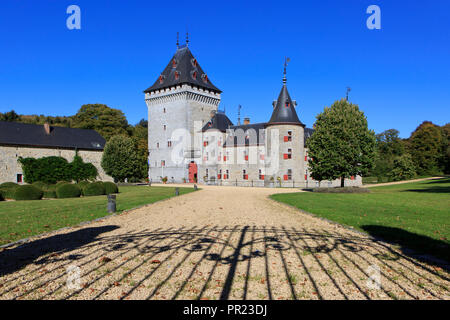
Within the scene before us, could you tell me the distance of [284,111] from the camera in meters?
40.7

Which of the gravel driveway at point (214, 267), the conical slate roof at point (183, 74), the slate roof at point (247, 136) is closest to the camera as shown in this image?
the gravel driveway at point (214, 267)

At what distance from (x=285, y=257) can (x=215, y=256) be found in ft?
4.88

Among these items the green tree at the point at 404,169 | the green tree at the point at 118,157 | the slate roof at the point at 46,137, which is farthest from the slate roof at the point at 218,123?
the green tree at the point at 404,169

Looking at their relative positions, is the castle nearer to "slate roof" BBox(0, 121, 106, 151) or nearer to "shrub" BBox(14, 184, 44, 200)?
"slate roof" BBox(0, 121, 106, 151)

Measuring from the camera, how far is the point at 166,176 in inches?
2034

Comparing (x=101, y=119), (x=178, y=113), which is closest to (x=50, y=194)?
(x=178, y=113)

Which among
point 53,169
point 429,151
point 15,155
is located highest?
point 429,151

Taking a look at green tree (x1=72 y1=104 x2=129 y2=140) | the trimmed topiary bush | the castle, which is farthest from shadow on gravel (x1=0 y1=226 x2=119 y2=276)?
green tree (x1=72 y1=104 x2=129 y2=140)

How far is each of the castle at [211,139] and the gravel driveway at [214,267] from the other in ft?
104

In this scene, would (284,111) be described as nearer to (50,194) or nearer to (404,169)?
(404,169)

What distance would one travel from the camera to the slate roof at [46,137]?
129ft

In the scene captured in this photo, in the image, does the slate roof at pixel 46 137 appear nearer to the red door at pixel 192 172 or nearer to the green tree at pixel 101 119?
the green tree at pixel 101 119

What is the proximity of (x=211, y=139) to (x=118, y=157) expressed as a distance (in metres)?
13.8

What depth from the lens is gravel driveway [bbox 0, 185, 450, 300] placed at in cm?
484
